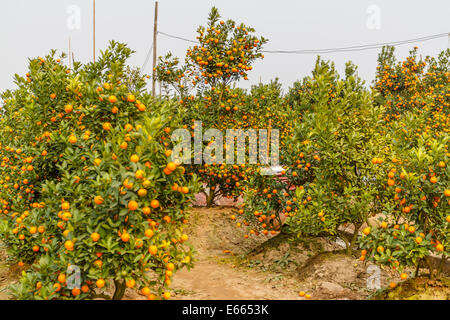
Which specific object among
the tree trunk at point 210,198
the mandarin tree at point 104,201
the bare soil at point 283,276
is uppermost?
the mandarin tree at point 104,201

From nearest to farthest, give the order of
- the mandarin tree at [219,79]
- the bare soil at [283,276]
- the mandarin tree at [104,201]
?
1. the mandarin tree at [104,201]
2. the bare soil at [283,276]
3. the mandarin tree at [219,79]

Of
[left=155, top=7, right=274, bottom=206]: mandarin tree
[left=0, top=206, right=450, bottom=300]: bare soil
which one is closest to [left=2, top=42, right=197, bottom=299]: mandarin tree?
[left=0, top=206, right=450, bottom=300]: bare soil

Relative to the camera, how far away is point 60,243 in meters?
3.44

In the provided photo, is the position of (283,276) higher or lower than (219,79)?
lower

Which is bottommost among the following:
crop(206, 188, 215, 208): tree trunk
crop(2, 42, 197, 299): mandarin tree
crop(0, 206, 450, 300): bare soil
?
crop(0, 206, 450, 300): bare soil

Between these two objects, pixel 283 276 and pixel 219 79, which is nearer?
pixel 283 276

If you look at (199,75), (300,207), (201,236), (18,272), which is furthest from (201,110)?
(18,272)

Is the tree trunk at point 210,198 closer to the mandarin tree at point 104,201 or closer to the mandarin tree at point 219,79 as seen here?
the mandarin tree at point 219,79

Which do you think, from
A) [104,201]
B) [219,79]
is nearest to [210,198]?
[219,79]

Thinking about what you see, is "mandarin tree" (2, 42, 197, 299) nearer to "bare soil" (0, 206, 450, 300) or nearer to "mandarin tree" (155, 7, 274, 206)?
"bare soil" (0, 206, 450, 300)

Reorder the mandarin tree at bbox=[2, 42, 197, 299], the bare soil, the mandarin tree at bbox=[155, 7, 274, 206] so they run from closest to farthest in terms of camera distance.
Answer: the mandarin tree at bbox=[2, 42, 197, 299]
the bare soil
the mandarin tree at bbox=[155, 7, 274, 206]

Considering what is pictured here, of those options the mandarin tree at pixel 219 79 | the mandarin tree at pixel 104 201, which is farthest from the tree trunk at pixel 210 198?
the mandarin tree at pixel 104 201

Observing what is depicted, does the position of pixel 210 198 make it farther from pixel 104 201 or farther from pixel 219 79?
pixel 104 201

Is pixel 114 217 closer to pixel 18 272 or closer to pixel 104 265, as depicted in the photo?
pixel 104 265
